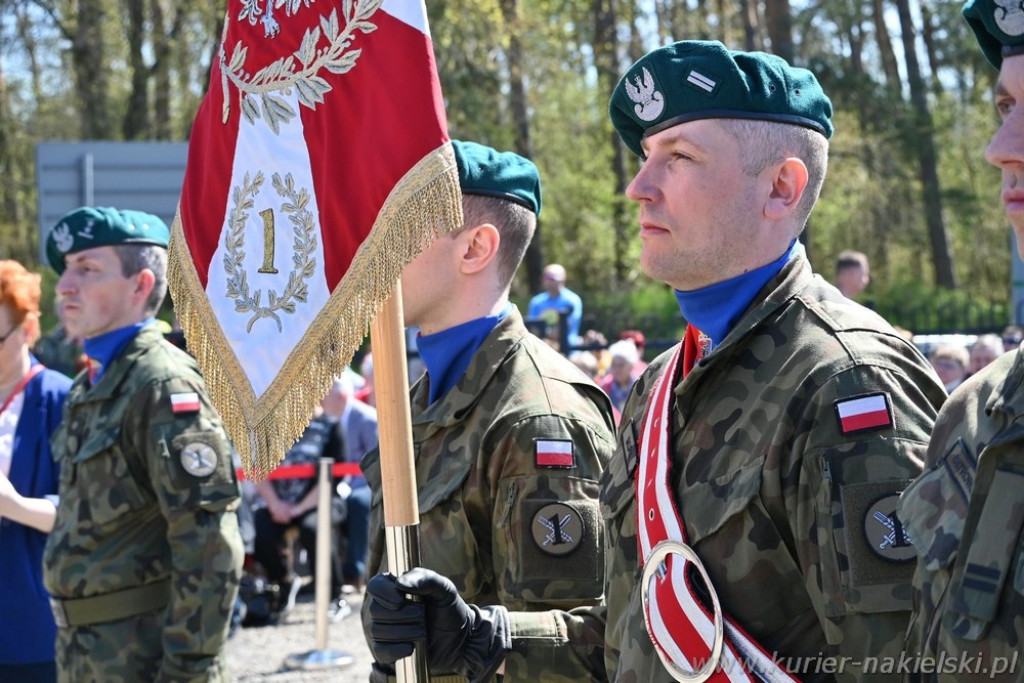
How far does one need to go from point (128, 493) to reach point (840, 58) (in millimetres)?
24325

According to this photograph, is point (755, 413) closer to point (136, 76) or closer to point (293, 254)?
point (293, 254)

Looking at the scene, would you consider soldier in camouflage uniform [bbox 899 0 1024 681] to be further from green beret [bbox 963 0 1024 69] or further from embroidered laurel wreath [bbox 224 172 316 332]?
embroidered laurel wreath [bbox 224 172 316 332]

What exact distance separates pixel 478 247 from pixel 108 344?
5.66ft

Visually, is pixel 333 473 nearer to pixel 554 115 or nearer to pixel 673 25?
pixel 673 25

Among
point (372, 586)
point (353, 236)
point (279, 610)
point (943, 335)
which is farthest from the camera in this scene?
point (943, 335)

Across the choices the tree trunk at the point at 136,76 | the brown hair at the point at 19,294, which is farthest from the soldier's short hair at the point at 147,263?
the tree trunk at the point at 136,76

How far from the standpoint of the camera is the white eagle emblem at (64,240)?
15.2 feet

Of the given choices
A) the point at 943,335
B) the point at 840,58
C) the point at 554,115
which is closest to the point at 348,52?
the point at 943,335

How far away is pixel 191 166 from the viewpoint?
3115mm

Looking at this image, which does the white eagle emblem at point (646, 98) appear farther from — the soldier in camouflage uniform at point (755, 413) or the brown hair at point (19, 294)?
the brown hair at point (19, 294)

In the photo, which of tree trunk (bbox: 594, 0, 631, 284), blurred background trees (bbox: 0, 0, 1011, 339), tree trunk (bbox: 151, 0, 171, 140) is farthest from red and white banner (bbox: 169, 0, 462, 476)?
tree trunk (bbox: 151, 0, 171, 140)

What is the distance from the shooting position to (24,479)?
488cm

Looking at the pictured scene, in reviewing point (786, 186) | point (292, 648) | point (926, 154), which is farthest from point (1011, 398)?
point (926, 154)

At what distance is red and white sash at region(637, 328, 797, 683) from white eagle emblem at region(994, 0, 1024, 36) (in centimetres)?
99
